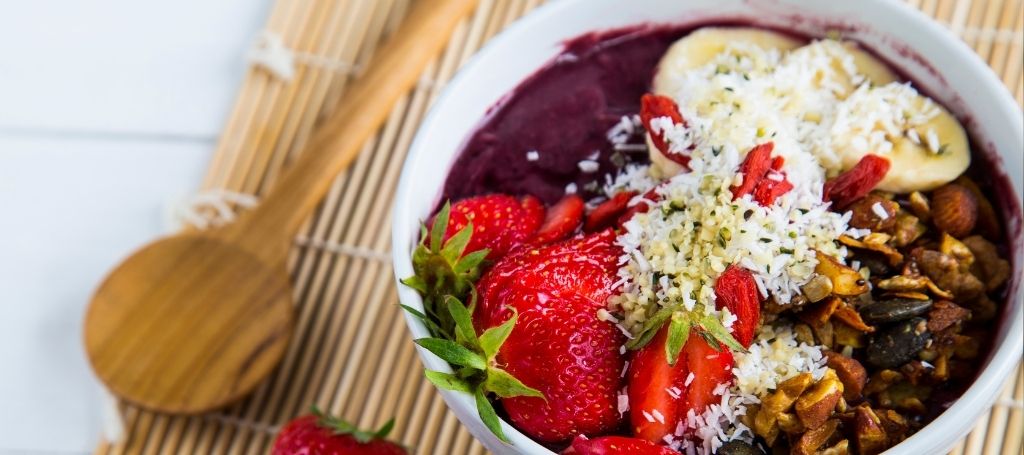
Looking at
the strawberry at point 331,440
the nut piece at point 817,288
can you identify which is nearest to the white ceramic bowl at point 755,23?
the nut piece at point 817,288

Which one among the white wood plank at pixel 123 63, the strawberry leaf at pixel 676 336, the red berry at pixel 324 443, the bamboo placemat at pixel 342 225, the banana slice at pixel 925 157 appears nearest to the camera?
the strawberry leaf at pixel 676 336

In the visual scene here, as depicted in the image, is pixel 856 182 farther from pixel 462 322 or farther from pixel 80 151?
pixel 80 151

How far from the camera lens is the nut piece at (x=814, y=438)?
1.47 meters

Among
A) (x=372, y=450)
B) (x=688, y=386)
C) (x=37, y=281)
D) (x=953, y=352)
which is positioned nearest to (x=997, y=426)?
(x=953, y=352)

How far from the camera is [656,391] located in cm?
146

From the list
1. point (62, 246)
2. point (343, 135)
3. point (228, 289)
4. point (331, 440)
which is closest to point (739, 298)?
point (331, 440)

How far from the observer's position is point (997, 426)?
6.47ft

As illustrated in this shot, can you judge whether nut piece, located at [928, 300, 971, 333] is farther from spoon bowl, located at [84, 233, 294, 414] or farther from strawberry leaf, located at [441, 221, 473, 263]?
spoon bowl, located at [84, 233, 294, 414]

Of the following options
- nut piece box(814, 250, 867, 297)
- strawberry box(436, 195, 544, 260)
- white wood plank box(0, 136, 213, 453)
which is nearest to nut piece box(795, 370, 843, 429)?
nut piece box(814, 250, 867, 297)

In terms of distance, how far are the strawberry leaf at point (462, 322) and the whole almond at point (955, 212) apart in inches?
27.5

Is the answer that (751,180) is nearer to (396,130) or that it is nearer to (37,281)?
(396,130)

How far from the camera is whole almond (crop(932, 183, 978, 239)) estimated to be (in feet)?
5.27

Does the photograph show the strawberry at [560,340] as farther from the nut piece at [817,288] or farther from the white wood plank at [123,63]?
the white wood plank at [123,63]

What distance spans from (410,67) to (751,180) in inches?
38.9
